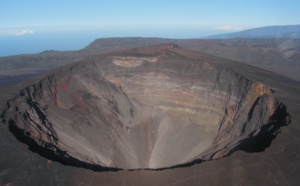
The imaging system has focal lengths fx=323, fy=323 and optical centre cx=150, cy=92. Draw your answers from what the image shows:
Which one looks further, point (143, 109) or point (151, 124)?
point (143, 109)

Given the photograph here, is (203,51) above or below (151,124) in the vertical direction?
below

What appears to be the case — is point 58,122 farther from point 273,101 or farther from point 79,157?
point 273,101

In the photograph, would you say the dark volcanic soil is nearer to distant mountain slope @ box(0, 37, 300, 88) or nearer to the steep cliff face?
the steep cliff face

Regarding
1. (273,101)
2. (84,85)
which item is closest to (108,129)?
(84,85)

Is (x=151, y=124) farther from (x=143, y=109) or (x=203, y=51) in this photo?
(x=203, y=51)

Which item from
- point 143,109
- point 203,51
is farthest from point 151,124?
point 203,51

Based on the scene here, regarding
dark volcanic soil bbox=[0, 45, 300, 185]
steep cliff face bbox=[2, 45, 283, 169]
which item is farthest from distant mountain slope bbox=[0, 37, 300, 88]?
dark volcanic soil bbox=[0, 45, 300, 185]

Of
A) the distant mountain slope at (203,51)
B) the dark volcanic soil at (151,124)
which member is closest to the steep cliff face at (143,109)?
the dark volcanic soil at (151,124)

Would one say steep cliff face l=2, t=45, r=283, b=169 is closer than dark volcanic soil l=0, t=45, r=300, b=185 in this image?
No

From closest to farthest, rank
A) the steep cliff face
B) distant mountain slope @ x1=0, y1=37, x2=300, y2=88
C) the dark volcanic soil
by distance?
the dark volcanic soil < the steep cliff face < distant mountain slope @ x1=0, y1=37, x2=300, y2=88
